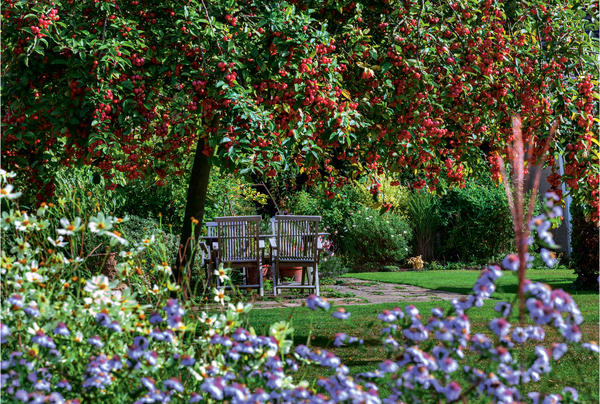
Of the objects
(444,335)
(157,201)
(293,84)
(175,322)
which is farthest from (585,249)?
(175,322)

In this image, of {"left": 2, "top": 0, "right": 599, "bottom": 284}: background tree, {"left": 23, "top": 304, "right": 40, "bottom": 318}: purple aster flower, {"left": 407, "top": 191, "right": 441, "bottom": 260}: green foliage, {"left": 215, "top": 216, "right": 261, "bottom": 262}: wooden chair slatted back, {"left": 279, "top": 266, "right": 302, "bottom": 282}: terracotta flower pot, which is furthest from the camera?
{"left": 407, "top": 191, "right": 441, "bottom": 260}: green foliage

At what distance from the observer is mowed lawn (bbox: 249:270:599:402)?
A: 11.4ft

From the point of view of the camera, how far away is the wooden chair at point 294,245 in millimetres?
7574

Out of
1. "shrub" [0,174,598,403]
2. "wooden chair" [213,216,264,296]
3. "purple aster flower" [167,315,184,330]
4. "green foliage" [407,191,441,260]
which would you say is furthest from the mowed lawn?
"green foliage" [407,191,441,260]

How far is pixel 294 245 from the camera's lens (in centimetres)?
792

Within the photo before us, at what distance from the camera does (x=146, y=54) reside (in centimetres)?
357

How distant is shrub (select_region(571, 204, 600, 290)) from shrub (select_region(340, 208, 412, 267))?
379 centimetres

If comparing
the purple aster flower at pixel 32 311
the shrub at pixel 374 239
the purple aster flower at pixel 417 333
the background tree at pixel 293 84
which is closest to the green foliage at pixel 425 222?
the shrub at pixel 374 239

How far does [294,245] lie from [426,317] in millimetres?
2530

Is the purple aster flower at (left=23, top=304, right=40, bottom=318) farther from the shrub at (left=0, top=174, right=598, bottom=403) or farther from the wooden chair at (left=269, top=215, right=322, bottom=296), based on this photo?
the wooden chair at (left=269, top=215, right=322, bottom=296)

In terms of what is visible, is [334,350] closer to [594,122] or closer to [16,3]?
[594,122]

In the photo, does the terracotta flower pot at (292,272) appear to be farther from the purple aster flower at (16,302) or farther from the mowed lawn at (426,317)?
the purple aster flower at (16,302)

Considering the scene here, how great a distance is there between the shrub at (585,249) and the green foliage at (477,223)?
357 cm

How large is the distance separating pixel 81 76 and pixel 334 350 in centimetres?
255
